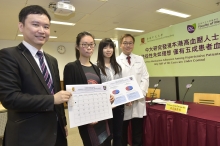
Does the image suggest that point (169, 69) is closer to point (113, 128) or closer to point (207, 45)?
point (207, 45)

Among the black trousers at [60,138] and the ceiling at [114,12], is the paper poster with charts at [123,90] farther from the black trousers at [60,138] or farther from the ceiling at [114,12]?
the ceiling at [114,12]

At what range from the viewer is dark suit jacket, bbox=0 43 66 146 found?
759mm

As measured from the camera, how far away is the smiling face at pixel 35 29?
871mm

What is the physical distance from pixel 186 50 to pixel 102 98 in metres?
1.92

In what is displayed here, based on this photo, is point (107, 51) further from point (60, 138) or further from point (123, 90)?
point (60, 138)

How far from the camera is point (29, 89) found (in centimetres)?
83

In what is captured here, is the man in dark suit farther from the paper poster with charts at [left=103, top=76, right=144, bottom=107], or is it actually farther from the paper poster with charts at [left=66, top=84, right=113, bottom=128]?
the paper poster with charts at [left=103, top=76, right=144, bottom=107]

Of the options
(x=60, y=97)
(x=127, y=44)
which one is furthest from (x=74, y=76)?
(x=127, y=44)

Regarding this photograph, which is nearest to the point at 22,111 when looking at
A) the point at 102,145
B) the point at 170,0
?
the point at 102,145

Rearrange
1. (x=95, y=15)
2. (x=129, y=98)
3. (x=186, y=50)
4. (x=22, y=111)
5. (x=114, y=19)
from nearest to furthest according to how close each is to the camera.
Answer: (x=22, y=111), (x=129, y=98), (x=186, y=50), (x=95, y=15), (x=114, y=19)

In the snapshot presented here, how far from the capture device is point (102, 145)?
1.35m

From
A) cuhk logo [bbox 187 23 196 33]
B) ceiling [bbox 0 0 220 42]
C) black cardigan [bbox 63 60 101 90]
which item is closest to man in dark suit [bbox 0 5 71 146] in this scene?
black cardigan [bbox 63 60 101 90]

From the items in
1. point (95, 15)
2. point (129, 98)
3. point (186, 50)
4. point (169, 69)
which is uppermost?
point (95, 15)

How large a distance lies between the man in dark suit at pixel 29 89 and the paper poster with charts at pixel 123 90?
2.27 ft
